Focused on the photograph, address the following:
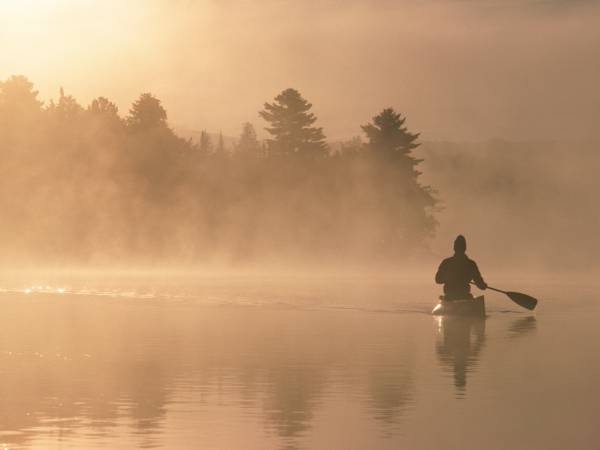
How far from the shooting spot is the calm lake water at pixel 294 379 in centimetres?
1828

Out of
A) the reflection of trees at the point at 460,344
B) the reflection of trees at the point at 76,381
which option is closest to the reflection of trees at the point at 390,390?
the reflection of trees at the point at 460,344

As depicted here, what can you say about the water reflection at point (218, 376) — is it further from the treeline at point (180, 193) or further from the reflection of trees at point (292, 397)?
the treeline at point (180, 193)

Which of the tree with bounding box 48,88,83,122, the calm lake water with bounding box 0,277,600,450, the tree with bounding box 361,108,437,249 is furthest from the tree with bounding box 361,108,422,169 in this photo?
the calm lake water with bounding box 0,277,600,450

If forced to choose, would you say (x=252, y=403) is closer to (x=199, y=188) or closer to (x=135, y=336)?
(x=135, y=336)

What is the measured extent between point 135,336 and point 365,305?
19594 mm

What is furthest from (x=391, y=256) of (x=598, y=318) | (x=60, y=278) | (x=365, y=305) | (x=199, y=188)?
(x=598, y=318)

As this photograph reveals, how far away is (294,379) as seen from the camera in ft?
82.4

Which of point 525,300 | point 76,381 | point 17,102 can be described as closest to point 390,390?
point 76,381

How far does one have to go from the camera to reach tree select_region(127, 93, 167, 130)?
5037 inches

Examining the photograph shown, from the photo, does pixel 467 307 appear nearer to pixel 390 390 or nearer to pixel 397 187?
pixel 390 390

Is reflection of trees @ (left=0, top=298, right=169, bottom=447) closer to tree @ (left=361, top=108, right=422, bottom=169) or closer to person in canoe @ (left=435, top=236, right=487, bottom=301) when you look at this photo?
person in canoe @ (left=435, top=236, right=487, bottom=301)

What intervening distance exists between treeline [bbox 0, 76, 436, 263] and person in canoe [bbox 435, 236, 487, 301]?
80.5m

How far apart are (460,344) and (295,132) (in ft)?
326

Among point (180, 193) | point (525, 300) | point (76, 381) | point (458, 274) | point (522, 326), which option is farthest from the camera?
point (180, 193)
